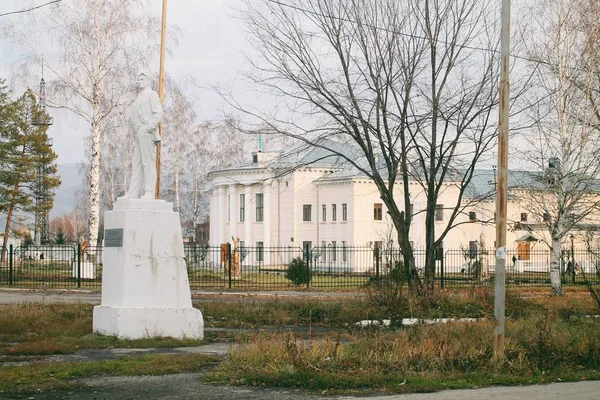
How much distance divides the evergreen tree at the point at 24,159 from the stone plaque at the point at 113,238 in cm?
5300

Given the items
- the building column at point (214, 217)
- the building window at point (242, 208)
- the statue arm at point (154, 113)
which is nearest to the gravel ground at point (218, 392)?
the statue arm at point (154, 113)

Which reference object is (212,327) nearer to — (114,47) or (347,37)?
(347,37)

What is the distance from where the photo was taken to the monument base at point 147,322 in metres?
15.9

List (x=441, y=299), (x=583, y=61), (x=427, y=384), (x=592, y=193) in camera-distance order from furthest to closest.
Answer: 1. (x=592, y=193)
2. (x=583, y=61)
3. (x=441, y=299)
4. (x=427, y=384)

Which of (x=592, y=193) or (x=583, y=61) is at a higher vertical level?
(x=583, y=61)

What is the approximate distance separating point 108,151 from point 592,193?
4161cm

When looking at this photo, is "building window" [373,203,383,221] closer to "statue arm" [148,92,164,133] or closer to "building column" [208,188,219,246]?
"building column" [208,188,219,246]

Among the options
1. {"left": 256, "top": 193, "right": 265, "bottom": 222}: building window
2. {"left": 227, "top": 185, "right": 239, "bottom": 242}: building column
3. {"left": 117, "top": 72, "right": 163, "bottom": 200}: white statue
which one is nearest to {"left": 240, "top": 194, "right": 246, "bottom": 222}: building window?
{"left": 227, "top": 185, "right": 239, "bottom": 242}: building column

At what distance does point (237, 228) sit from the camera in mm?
67188

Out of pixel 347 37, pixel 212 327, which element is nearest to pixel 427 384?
pixel 212 327

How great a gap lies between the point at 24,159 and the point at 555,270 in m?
49.5

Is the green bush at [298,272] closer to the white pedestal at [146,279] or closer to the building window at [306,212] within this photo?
the white pedestal at [146,279]

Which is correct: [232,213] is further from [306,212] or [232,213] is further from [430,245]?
[430,245]

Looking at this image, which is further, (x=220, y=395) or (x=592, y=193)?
(x=592, y=193)
